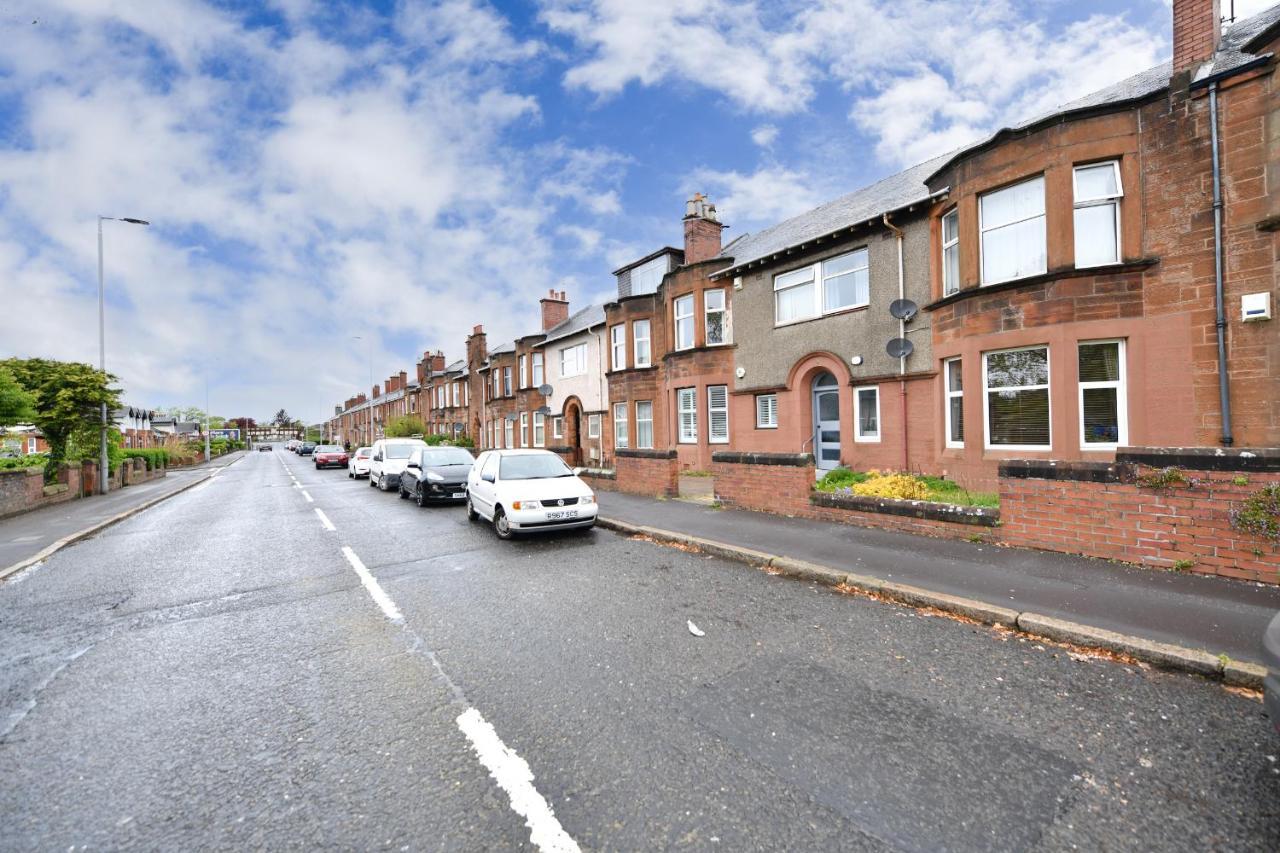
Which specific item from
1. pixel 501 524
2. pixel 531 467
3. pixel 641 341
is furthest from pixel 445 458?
pixel 641 341

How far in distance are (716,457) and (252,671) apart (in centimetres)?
840

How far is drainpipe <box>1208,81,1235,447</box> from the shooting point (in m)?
8.28

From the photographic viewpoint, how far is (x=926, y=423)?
12.1m

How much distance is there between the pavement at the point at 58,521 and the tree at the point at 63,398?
2.17 meters

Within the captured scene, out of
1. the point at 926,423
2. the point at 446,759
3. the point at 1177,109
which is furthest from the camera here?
the point at 926,423

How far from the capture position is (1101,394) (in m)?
9.41

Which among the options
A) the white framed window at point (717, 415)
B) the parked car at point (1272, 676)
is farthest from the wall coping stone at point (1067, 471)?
the white framed window at point (717, 415)

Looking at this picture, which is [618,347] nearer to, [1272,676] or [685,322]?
[685,322]

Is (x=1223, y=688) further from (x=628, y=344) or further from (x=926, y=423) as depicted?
(x=628, y=344)

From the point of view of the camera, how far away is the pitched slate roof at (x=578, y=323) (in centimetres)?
2542

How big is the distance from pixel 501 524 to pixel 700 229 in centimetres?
1371

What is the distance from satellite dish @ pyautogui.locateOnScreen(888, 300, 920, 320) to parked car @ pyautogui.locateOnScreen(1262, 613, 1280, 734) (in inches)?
422

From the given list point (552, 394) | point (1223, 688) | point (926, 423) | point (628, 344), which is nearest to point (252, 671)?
point (1223, 688)

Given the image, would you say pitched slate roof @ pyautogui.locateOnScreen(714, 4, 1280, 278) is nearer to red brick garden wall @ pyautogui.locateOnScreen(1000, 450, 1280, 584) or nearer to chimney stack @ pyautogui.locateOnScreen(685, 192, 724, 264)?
chimney stack @ pyautogui.locateOnScreen(685, 192, 724, 264)
